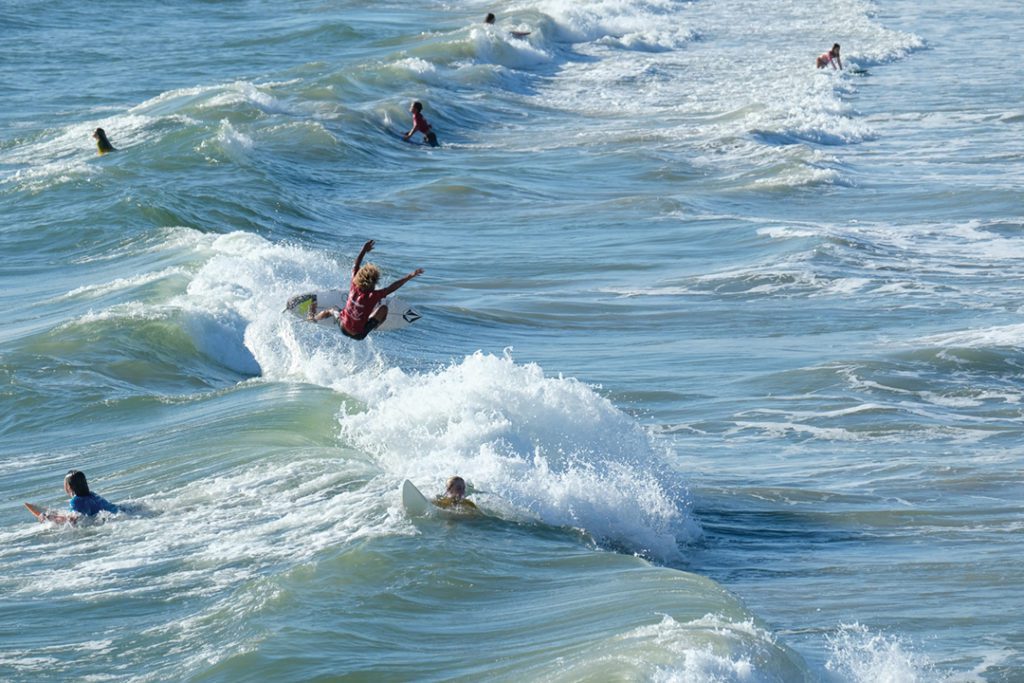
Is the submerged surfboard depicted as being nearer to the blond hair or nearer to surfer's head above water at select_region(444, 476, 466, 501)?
the blond hair

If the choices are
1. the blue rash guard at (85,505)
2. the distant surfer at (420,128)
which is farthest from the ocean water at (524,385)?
the distant surfer at (420,128)

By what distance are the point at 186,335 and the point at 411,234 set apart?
7.13m

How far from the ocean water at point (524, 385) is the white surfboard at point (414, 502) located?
11 cm

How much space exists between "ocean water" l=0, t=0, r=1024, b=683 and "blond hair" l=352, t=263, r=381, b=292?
3.44ft

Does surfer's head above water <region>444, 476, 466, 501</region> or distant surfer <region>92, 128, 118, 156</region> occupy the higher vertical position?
distant surfer <region>92, 128, 118, 156</region>

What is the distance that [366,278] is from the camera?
46.5 ft

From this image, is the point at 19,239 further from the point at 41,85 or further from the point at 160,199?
the point at 41,85

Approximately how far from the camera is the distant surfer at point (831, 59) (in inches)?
1516

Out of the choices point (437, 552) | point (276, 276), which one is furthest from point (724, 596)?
point (276, 276)

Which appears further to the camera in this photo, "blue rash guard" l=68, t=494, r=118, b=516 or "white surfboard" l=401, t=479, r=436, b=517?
"blue rash guard" l=68, t=494, r=118, b=516

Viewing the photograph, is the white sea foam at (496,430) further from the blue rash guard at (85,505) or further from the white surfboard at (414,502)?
the blue rash guard at (85,505)

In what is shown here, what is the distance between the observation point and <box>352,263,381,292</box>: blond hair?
14.2m

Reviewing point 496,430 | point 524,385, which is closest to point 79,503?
point 496,430

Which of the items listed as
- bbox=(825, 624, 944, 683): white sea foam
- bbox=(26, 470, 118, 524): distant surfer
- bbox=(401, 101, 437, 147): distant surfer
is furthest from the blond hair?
bbox=(401, 101, 437, 147): distant surfer
